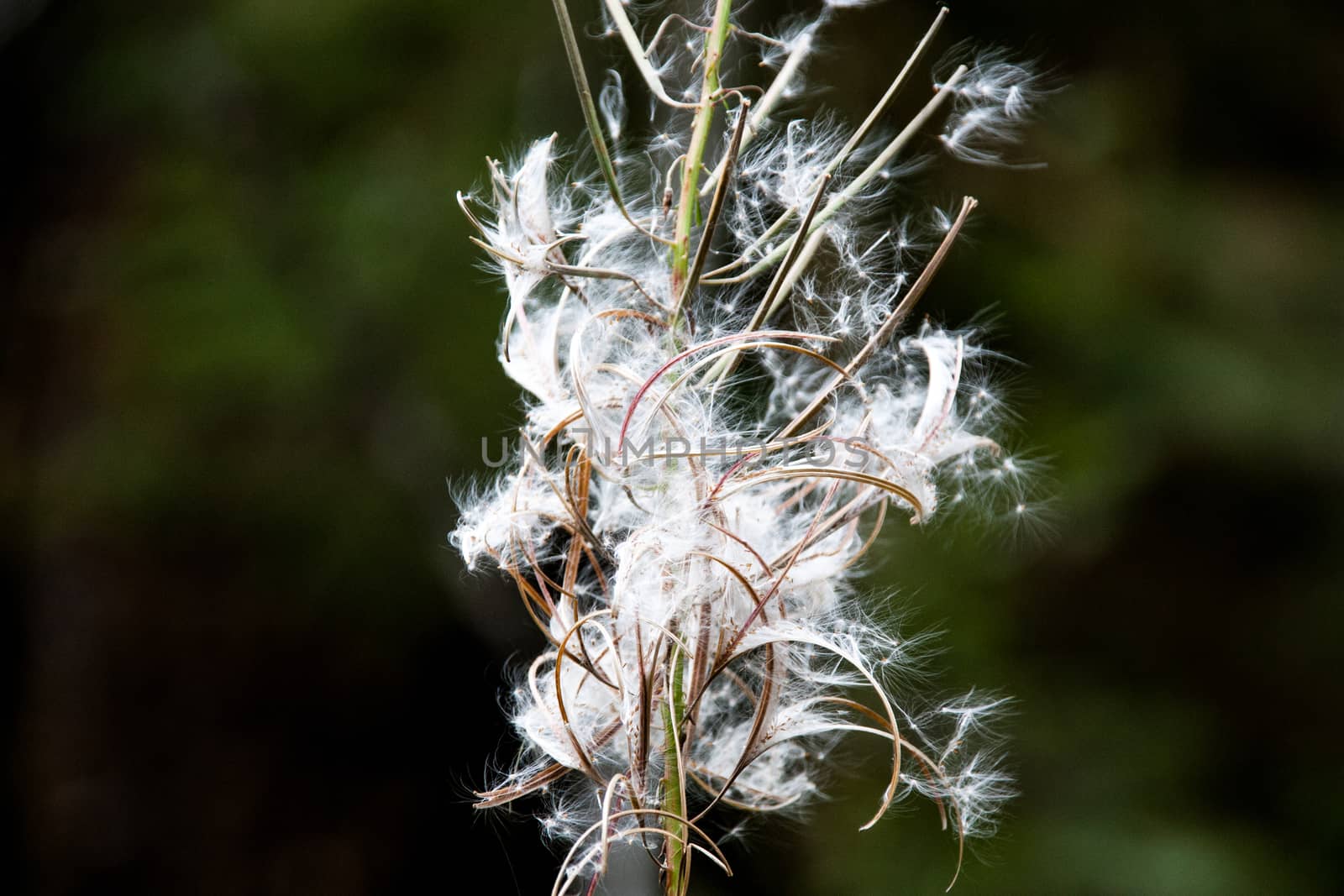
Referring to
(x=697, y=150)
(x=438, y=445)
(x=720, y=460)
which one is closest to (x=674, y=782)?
(x=720, y=460)

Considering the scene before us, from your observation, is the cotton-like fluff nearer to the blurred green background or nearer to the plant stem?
the plant stem

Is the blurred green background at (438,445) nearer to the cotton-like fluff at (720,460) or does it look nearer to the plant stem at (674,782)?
the cotton-like fluff at (720,460)

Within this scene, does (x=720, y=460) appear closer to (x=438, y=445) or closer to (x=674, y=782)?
(x=674, y=782)

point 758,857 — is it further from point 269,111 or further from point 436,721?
point 269,111

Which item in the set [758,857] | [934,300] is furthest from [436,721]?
[934,300]

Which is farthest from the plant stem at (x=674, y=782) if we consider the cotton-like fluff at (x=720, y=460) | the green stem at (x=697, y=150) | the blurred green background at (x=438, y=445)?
the blurred green background at (x=438, y=445)

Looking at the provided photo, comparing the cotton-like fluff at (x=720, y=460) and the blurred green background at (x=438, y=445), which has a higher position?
the cotton-like fluff at (x=720, y=460)
